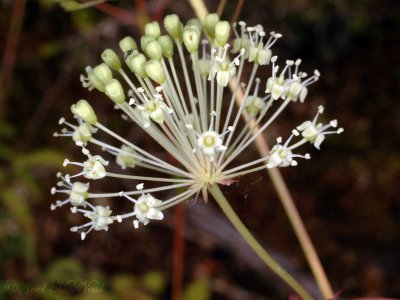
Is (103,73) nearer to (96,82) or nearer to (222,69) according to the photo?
(96,82)

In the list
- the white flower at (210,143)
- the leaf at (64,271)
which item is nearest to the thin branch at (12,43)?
the leaf at (64,271)

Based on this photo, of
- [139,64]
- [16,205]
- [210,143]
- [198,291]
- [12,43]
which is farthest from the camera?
[12,43]

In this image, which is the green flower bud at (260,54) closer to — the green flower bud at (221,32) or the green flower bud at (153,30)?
the green flower bud at (221,32)

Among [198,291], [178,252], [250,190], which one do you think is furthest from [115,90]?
[178,252]

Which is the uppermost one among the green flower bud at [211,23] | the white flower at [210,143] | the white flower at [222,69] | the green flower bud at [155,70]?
the green flower bud at [211,23]

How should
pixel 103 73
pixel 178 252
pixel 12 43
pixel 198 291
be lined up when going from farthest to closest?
pixel 12 43 → pixel 178 252 → pixel 198 291 → pixel 103 73

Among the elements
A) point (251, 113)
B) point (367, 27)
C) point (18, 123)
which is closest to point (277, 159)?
point (251, 113)
